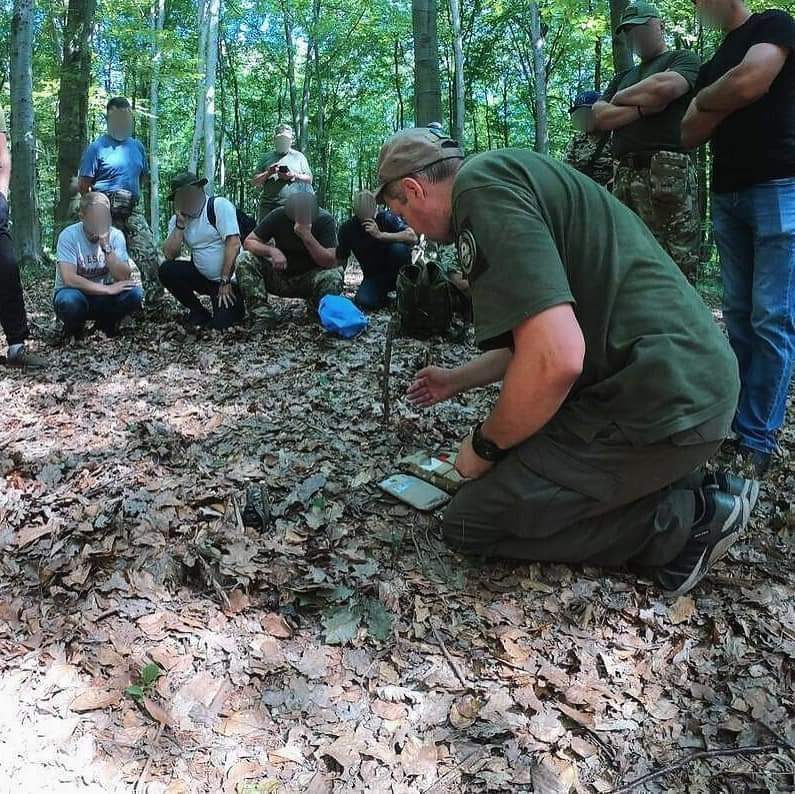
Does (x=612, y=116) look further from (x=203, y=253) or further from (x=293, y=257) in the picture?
(x=203, y=253)

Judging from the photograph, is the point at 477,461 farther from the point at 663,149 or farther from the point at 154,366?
the point at 154,366

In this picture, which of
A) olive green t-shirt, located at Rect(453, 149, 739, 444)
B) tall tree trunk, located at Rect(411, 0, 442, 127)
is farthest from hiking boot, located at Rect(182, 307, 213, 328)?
olive green t-shirt, located at Rect(453, 149, 739, 444)

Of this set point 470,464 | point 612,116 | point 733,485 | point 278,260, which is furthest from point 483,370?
point 278,260

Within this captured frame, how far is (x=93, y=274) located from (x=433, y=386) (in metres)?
4.47

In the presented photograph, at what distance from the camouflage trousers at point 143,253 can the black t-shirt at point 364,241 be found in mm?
2040

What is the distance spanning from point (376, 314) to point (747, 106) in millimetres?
4220

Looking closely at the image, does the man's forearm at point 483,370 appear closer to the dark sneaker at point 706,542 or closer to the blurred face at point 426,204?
the blurred face at point 426,204

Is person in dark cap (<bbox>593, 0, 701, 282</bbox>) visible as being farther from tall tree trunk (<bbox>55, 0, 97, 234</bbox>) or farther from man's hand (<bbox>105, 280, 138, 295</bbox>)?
tall tree trunk (<bbox>55, 0, 97, 234</bbox>)

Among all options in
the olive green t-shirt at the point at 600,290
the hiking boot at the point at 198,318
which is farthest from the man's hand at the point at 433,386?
the hiking boot at the point at 198,318

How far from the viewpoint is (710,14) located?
332cm

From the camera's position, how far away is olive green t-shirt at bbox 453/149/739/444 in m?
2.13

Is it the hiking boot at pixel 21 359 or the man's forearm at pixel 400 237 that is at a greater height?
the man's forearm at pixel 400 237

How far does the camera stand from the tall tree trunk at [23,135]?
9.29 metres

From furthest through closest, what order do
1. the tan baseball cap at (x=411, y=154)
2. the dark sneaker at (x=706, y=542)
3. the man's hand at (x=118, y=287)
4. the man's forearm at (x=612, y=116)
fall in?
the man's hand at (x=118, y=287) → the man's forearm at (x=612, y=116) → the dark sneaker at (x=706, y=542) → the tan baseball cap at (x=411, y=154)
